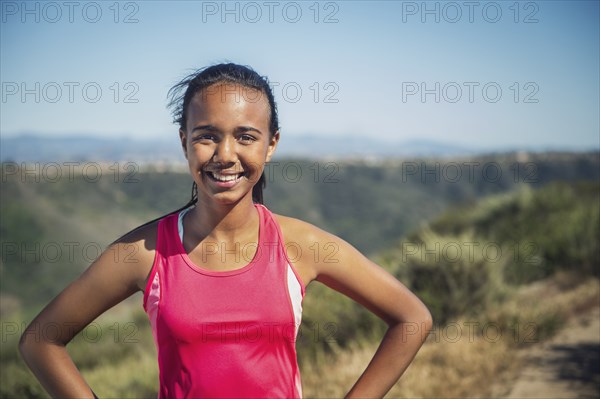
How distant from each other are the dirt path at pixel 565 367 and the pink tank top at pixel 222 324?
130 inches

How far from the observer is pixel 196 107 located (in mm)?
1823

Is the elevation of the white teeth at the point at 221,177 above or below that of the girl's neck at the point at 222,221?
above

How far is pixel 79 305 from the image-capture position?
1789 mm

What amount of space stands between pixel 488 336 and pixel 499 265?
1.80 metres

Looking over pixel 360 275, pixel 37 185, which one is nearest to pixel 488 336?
pixel 360 275

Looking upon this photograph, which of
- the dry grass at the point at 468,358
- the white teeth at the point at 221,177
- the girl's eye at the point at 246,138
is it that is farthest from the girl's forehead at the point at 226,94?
the dry grass at the point at 468,358

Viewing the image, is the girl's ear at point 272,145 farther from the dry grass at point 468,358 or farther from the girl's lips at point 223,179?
the dry grass at point 468,358

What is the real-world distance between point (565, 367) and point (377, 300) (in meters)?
3.66

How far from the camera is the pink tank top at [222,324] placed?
1677 mm

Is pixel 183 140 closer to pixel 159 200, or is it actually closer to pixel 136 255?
pixel 136 255

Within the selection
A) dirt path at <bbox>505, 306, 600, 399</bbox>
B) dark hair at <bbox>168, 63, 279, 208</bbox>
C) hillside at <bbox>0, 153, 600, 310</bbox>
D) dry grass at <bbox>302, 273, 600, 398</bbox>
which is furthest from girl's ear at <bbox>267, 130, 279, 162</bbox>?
hillside at <bbox>0, 153, 600, 310</bbox>

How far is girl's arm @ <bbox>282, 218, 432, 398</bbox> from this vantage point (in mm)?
1892

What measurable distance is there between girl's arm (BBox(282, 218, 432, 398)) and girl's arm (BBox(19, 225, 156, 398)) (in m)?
0.51

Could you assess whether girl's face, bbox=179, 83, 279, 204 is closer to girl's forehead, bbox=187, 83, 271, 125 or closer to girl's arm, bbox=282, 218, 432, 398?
girl's forehead, bbox=187, 83, 271, 125
